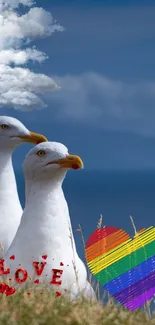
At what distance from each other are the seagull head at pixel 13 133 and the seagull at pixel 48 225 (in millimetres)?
1546

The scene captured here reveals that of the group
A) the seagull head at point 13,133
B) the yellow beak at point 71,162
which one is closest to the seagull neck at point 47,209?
the yellow beak at point 71,162

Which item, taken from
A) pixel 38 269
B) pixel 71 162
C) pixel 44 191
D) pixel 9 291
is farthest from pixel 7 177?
pixel 9 291

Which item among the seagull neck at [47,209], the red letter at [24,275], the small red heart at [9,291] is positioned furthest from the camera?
the seagull neck at [47,209]

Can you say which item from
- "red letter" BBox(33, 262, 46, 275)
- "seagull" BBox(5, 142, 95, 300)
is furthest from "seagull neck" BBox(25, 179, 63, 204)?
"red letter" BBox(33, 262, 46, 275)

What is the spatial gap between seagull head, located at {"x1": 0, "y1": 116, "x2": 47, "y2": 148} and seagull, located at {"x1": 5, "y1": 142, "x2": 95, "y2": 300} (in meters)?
1.55

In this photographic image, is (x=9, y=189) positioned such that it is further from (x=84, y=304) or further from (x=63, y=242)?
(x=84, y=304)

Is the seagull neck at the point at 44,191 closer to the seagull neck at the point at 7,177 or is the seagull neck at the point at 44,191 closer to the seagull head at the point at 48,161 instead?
the seagull head at the point at 48,161

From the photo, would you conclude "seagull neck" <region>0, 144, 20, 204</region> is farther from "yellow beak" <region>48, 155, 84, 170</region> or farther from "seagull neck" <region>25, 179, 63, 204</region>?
"yellow beak" <region>48, 155, 84, 170</region>

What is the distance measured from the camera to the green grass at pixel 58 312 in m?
5.50

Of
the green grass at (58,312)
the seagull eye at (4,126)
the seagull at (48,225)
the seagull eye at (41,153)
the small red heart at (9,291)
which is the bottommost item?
the green grass at (58,312)

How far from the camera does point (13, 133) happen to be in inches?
340

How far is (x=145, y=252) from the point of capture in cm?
625

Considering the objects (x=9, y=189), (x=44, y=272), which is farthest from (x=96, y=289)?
(x=9, y=189)

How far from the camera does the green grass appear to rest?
5500 millimetres
